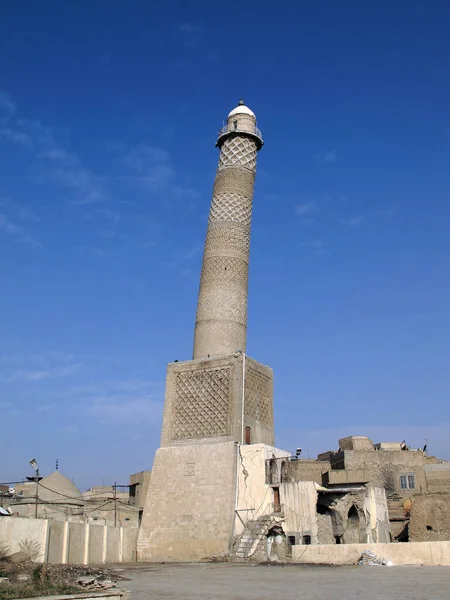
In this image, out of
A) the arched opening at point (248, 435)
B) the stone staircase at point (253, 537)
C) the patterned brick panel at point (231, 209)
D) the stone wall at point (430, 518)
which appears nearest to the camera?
the stone staircase at point (253, 537)

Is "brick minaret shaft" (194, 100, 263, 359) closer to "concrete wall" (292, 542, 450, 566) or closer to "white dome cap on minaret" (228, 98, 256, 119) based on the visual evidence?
"white dome cap on minaret" (228, 98, 256, 119)

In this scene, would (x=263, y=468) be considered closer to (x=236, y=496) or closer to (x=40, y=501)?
(x=236, y=496)

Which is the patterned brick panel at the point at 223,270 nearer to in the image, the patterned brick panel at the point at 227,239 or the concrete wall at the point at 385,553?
the patterned brick panel at the point at 227,239

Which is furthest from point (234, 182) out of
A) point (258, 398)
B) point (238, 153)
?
point (258, 398)

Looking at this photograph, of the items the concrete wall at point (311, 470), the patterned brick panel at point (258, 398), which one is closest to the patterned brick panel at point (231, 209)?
the patterned brick panel at point (258, 398)

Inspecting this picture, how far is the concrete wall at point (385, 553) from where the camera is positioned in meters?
13.4

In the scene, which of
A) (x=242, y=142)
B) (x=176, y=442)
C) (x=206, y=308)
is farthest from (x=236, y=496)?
(x=242, y=142)

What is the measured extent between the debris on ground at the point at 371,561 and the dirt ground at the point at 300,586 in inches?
76.5

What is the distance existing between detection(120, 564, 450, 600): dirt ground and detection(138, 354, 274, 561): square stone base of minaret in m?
5.77

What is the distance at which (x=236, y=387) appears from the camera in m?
18.6

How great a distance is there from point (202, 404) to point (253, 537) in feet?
14.9

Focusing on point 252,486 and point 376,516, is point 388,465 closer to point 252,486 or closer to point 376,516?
point 376,516

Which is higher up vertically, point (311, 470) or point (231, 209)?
point (231, 209)

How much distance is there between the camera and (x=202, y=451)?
725 inches
